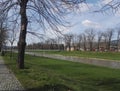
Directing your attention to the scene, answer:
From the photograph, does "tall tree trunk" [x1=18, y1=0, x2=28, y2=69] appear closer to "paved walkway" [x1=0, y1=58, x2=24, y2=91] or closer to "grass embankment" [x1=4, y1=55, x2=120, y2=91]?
"grass embankment" [x1=4, y1=55, x2=120, y2=91]

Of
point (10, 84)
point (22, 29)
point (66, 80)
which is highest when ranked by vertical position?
point (22, 29)

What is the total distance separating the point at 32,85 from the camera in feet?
41.0

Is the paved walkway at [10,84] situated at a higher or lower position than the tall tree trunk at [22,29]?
lower

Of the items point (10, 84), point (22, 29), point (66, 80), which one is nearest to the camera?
point (10, 84)

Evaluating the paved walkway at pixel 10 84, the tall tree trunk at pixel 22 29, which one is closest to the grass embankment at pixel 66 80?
the paved walkway at pixel 10 84

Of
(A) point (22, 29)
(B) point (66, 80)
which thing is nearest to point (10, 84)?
(B) point (66, 80)

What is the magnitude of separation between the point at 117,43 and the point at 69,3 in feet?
429

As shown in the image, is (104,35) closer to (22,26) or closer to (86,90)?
(22,26)

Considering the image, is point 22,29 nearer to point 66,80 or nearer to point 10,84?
point 66,80

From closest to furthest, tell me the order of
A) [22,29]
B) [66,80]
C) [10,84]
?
[10,84] < [66,80] < [22,29]

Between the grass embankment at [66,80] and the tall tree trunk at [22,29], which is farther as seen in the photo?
the tall tree trunk at [22,29]

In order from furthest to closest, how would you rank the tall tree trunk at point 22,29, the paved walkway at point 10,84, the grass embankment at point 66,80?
the tall tree trunk at point 22,29 < the grass embankment at point 66,80 < the paved walkway at point 10,84

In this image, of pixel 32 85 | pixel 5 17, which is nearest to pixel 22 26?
pixel 5 17

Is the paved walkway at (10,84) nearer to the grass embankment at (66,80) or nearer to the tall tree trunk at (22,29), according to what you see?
the grass embankment at (66,80)
